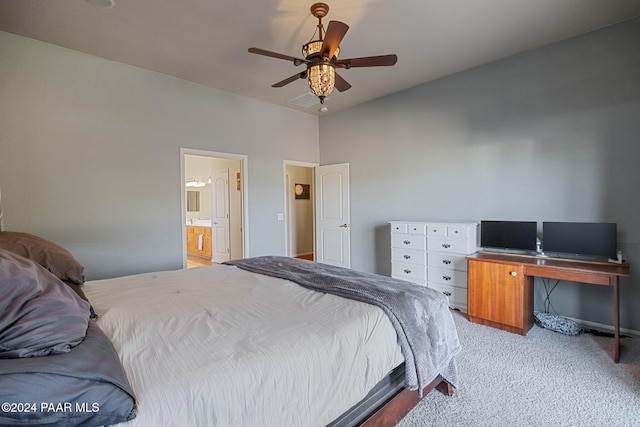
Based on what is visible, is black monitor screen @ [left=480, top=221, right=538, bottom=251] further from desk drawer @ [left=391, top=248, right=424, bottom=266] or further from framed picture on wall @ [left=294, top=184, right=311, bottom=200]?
framed picture on wall @ [left=294, top=184, right=311, bottom=200]

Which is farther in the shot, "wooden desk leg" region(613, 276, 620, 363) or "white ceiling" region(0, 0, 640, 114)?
"white ceiling" region(0, 0, 640, 114)

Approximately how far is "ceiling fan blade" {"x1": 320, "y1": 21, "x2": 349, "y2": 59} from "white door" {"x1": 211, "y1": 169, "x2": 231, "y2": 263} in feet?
14.6

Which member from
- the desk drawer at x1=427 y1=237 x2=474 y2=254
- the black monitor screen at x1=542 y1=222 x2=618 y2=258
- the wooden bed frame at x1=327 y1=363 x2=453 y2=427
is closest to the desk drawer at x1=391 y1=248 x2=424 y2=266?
the desk drawer at x1=427 y1=237 x2=474 y2=254

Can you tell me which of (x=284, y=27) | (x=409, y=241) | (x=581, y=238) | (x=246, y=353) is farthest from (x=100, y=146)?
(x=581, y=238)

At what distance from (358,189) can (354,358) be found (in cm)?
400

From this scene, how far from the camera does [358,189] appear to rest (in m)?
5.22

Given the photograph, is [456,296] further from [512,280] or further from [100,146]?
[100,146]

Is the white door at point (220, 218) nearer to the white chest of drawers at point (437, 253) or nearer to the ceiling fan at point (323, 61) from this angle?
the white chest of drawers at point (437, 253)

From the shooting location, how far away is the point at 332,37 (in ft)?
6.73

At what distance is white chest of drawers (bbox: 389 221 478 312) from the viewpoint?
3.61 meters

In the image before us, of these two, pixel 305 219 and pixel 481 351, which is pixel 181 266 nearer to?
pixel 481 351

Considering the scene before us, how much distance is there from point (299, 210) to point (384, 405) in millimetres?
6233

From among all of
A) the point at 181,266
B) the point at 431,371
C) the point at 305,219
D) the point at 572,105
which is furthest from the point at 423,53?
the point at 305,219

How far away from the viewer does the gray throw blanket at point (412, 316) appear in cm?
166
